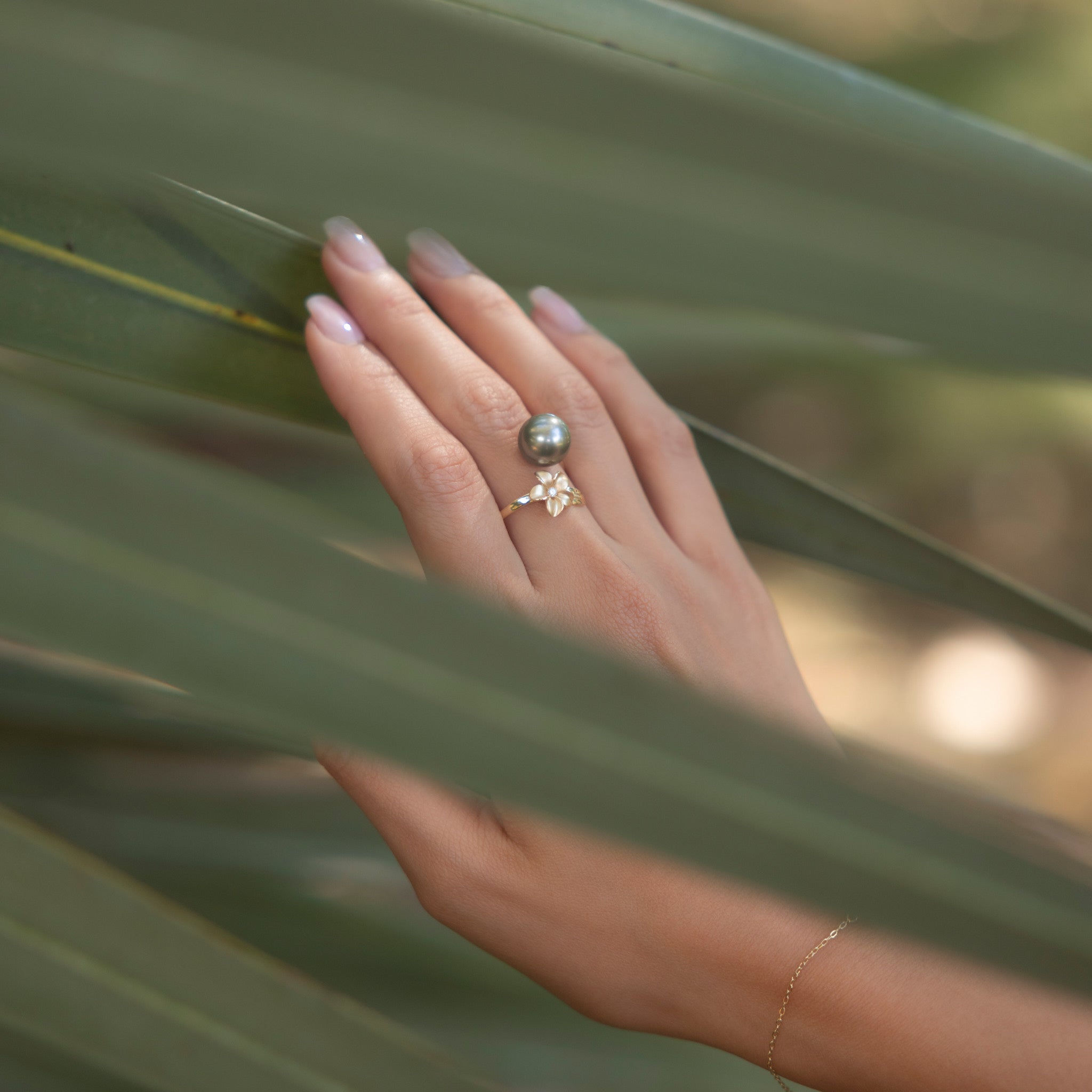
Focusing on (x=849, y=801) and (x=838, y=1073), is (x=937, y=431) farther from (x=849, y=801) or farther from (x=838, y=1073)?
(x=849, y=801)

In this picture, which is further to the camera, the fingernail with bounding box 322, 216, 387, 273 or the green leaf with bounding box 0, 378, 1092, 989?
the fingernail with bounding box 322, 216, 387, 273

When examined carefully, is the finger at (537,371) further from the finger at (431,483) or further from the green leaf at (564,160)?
the green leaf at (564,160)

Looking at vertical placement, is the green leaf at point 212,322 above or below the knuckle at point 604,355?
below

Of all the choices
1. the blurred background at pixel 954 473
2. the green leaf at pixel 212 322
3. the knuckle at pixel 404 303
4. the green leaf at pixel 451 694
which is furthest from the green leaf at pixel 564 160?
the blurred background at pixel 954 473

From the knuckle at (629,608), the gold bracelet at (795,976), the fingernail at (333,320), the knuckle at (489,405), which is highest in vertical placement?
the knuckle at (489,405)

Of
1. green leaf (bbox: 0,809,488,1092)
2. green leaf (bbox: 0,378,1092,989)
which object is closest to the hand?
green leaf (bbox: 0,809,488,1092)

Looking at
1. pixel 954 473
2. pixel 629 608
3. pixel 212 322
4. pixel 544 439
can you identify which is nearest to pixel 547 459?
pixel 544 439

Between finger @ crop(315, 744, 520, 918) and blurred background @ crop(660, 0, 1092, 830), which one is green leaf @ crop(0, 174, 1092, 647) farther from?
blurred background @ crop(660, 0, 1092, 830)
